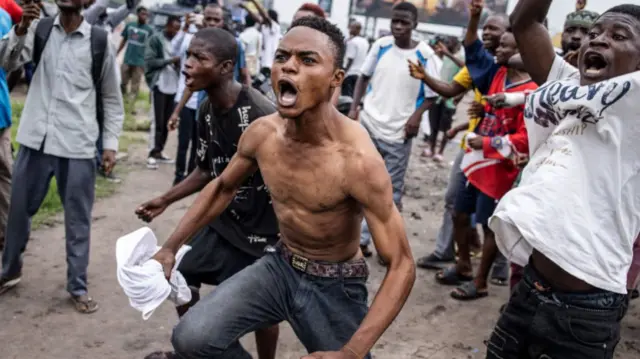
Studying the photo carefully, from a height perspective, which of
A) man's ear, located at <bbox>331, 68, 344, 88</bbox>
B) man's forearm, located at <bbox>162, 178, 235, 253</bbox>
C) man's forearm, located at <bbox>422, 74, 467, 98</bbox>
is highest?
man's ear, located at <bbox>331, 68, 344, 88</bbox>

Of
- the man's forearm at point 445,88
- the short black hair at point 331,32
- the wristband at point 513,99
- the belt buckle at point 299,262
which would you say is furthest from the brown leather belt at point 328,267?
the man's forearm at point 445,88

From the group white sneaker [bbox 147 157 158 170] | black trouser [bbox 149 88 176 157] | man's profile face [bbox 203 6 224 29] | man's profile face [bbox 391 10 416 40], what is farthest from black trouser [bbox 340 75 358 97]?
man's profile face [bbox 391 10 416 40]

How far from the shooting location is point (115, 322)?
3.97 m

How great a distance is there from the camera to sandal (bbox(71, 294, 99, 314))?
4051 millimetres

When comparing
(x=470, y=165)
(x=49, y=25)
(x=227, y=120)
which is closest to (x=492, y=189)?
(x=470, y=165)

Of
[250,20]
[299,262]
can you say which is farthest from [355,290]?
[250,20]

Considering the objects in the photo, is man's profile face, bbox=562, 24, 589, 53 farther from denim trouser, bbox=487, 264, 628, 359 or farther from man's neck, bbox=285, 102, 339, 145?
Result: man's neck, bbox=285, 102, 339, 145

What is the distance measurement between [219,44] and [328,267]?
1.51 meters

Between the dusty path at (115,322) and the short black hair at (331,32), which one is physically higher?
the short black hair at (331,32)

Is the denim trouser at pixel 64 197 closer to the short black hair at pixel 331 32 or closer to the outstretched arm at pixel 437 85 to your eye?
the short black hair at pixel 331 32

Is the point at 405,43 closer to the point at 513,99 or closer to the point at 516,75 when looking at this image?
the point at 516,75

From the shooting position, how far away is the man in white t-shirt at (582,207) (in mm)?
2191

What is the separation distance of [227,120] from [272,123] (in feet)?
2.32

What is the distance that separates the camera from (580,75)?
2.38 meters
